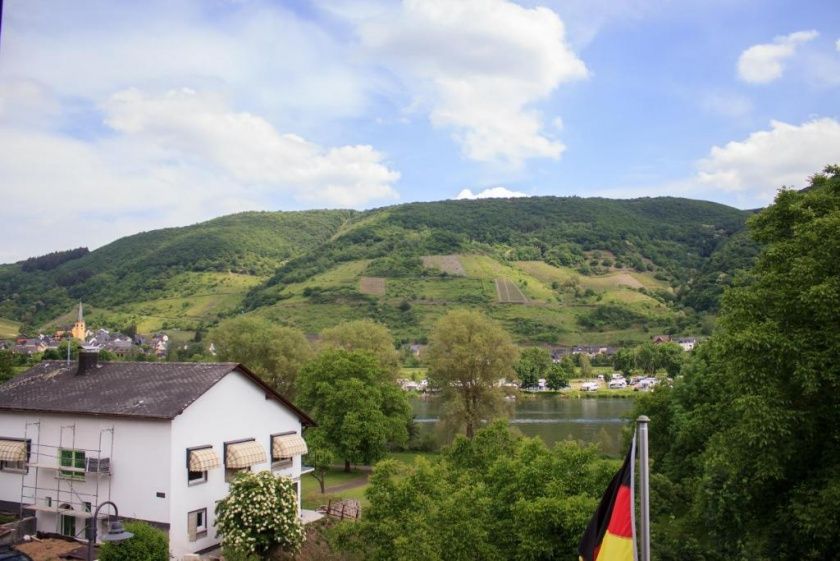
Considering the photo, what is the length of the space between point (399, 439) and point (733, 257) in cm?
12796

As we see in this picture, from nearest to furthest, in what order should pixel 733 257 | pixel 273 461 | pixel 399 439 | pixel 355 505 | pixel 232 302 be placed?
pixel 273 461, pixel 355 505, pixel 399 439, pixel 733 257, pixel 232 302

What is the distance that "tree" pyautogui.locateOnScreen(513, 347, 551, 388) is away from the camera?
106 metres

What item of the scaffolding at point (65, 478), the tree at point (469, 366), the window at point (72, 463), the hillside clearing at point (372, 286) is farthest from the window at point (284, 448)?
the hillside clearing at point (372, 286)

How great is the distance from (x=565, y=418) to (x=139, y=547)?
194 ft

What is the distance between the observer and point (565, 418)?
7262 cm

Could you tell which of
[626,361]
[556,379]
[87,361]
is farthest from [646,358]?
[87,361]

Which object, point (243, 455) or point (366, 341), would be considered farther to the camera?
point (366, 341)

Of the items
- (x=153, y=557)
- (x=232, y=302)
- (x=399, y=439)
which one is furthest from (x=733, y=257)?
(x=153, y=557)

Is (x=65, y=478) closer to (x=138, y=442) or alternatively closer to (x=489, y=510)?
(x=138, y=442)

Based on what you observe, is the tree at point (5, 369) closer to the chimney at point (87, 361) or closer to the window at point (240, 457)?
the chimney at point (87, 361)

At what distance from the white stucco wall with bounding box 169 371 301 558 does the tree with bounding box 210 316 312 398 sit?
97.0 feet

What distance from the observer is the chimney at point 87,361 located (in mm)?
26547

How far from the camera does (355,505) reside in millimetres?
29938

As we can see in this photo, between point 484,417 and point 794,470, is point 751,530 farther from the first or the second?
point 484,417
